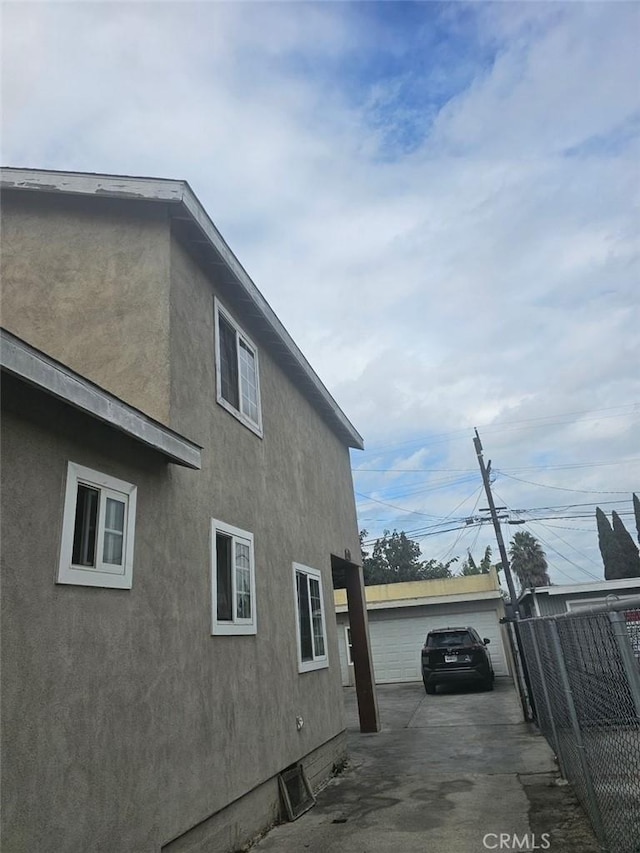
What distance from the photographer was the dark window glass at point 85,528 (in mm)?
3584

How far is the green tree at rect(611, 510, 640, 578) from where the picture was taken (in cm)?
3416

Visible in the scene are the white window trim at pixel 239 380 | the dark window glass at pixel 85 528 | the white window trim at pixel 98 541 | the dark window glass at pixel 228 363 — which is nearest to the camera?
the white window trim at pixel 98 541

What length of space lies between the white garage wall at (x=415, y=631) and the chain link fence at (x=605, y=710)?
14.5 meters

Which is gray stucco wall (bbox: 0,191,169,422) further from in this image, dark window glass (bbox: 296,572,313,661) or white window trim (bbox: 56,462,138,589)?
dark window glass (bbox: 296,572,313,661)

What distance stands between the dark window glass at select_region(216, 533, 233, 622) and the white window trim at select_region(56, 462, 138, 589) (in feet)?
5.14

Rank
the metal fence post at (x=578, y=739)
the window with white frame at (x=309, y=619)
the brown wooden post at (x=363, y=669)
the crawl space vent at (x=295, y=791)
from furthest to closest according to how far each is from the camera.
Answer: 1. the brown wooden post at (x=363, y=669)
2. the window with white frame at (x=309, y=619)
3. the crawl space vent at (x=295, y=791)
4. the metal fence post at (x=578, y=739)

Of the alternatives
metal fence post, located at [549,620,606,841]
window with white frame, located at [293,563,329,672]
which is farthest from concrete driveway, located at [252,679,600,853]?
window with white frame, located at [293,563,329,672]

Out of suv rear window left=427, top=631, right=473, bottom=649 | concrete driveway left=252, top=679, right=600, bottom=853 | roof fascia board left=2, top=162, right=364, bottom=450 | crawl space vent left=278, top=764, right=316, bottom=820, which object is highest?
roof fascia board left=2, top=162, right=364, bottom=450

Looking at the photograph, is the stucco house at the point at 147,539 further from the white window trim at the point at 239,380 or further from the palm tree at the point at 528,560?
the palm tree at the point at 528,560

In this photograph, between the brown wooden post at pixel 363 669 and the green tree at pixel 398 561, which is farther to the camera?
the green tree at pixel 398 561

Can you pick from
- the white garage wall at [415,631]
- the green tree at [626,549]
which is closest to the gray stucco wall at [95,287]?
the white garage wall at [415,631]

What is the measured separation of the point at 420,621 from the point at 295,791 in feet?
46.2

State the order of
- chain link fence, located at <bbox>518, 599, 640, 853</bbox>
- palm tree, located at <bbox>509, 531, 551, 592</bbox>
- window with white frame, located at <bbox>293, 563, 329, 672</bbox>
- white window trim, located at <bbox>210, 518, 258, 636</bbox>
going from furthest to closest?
palm tree, located at <bbox>509, 531, 551, 592</bbox> → window with white frame, located at <bbox>293, 563, 329, 672</bbox> → white window trim, located at <bbox>210, 518, 258, 636</bbox> → chain link fence, located at <bbox>518, 599, 640, 853</bbox>

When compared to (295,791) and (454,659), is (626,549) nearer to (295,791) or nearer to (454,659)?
(454,659)
